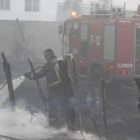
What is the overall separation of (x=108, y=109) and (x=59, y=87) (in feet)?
9.01

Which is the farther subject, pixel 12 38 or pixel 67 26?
pixel 12 38

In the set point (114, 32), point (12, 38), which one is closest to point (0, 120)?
point (114, 32)

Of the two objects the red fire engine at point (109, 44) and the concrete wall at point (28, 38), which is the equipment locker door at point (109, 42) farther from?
the concrete wall at point (28, 38)

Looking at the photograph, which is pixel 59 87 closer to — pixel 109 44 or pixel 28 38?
pixel 109 44

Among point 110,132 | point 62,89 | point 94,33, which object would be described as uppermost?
point 94,33

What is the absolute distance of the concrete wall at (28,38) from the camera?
2423 centimetres

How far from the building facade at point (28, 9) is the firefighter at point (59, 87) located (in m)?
34.0

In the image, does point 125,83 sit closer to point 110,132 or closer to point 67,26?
point 67,26

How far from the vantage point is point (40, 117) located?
28.9ft

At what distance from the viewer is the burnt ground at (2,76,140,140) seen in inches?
319

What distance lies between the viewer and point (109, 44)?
13.1m

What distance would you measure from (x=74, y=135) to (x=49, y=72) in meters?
1.30

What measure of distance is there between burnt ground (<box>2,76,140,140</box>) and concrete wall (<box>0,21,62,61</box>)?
935 cm

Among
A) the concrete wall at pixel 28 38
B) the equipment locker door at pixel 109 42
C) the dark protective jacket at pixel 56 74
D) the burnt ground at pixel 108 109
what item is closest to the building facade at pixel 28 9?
the concrete wall at pixel 28 38
